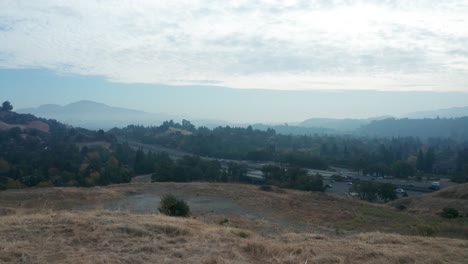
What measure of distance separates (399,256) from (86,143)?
206 feet

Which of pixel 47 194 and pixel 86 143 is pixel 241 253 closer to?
pixel 47 194

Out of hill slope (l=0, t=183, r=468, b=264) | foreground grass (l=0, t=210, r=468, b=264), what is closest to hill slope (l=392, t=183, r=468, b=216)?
hill slope (l=0, t=183, r=468, b=264)

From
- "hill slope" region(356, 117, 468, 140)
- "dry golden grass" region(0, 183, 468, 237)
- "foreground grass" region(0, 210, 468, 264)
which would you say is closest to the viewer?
"foreground grass" region(0, 210, 468, 264)

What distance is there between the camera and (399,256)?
7.16m

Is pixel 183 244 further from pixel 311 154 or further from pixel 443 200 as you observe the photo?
pixel 311 154

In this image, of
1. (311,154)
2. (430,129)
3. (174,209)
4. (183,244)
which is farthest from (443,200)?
(430,129)

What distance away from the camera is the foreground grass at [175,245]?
6902mm

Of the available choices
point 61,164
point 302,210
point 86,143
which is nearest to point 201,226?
point 302,210

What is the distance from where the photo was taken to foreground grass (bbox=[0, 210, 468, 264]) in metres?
6.90

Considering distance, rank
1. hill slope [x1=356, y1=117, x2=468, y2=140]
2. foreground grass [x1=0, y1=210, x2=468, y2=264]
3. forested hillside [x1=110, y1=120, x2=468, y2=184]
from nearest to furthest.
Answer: foreground grass [x1=0, y1=210, x2=468, y2=264]
forested hillside [x1=110, y1=120, x2=468, y2=184]
hill slope [x1=356, y1=117, x2=468, y2=140]

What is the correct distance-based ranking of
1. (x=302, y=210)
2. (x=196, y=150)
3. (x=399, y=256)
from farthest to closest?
(x=196, y=150), (x=302, y=210), (x=399, y=256)

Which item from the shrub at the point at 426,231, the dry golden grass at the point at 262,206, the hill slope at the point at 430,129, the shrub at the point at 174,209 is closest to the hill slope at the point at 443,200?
the dry golden grass at the point at 262,206

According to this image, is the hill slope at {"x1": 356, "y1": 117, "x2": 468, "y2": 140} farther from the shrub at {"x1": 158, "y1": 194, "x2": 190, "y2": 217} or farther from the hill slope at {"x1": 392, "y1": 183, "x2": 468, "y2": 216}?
the shrub at {"x1": 158, "y1": 194, "x2": 190, "y2": 217}

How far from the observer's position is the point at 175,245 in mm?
7691
